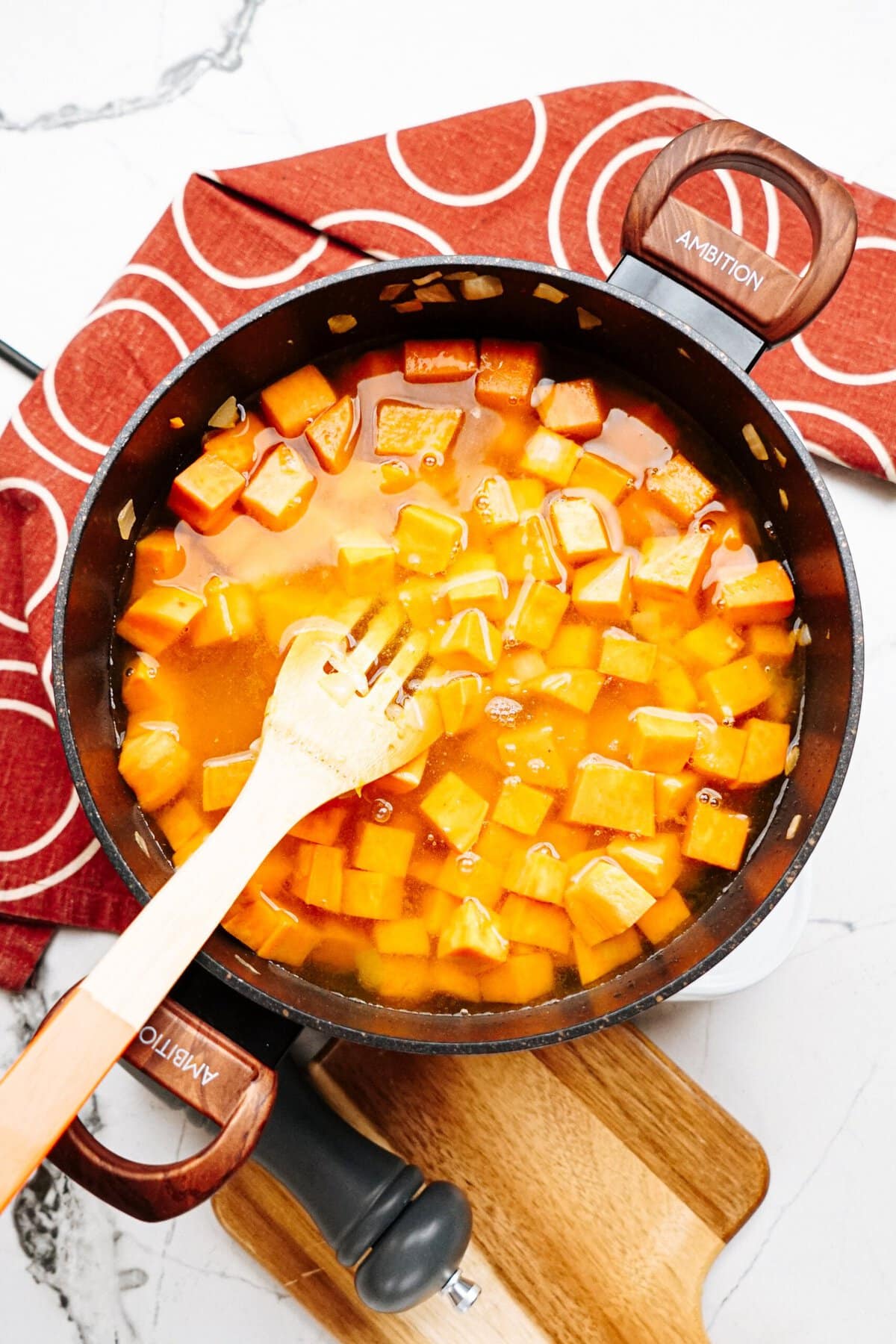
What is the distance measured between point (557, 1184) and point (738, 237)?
55.4 inches

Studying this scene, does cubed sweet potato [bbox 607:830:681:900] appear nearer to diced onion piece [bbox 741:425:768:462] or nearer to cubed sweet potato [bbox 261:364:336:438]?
diced onion piece [bbox 741:425:768:462]

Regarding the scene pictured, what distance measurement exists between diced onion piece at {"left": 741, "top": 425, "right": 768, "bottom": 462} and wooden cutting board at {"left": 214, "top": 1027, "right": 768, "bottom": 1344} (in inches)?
35.9

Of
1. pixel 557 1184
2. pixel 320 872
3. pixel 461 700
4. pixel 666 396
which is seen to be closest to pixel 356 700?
pixel 461 700

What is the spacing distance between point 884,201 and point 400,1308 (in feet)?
6.00

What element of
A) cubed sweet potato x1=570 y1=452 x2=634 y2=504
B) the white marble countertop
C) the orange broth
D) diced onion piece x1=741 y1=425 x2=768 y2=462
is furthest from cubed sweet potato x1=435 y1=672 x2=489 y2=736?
the white marble countertop

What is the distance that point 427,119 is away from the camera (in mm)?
1819

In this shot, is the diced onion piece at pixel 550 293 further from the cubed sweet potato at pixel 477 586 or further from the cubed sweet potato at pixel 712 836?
the cubed sweet potato at pixel 712 836

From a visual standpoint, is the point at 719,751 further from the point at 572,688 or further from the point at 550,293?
the point at 550,293

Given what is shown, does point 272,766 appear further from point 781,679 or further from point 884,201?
point 884,201

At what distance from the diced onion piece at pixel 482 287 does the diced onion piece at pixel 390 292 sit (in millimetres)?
87

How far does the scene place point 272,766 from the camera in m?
1.37

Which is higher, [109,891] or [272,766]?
[272,766]

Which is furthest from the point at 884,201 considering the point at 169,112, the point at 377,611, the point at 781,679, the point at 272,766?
the point at 272,766

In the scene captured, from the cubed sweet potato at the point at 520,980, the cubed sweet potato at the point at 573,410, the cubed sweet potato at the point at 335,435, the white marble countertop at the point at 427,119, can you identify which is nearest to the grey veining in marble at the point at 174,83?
the white marble countertop at the point at 427,119
